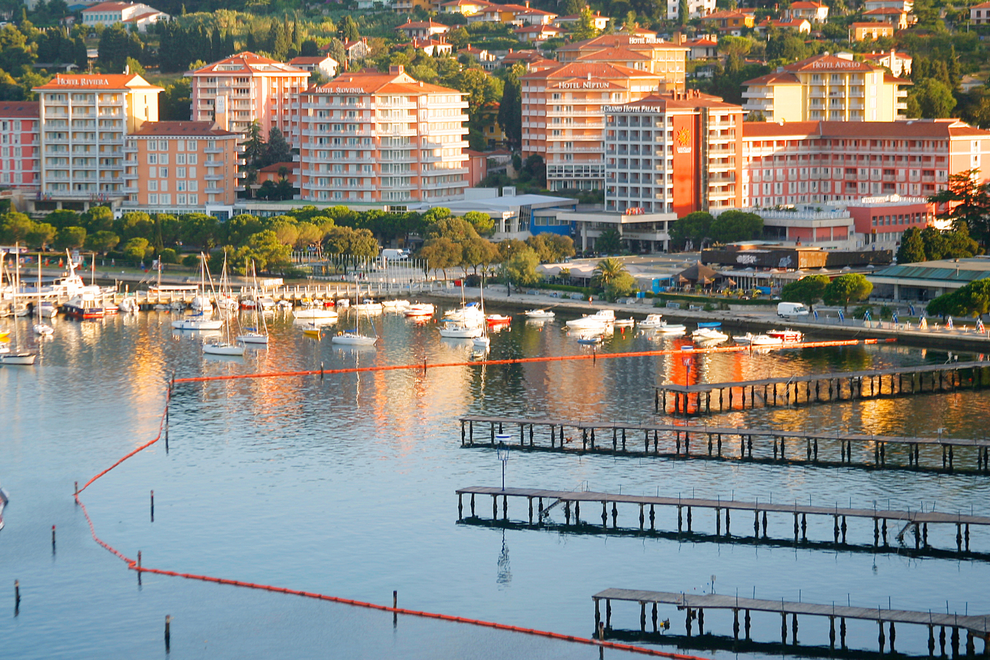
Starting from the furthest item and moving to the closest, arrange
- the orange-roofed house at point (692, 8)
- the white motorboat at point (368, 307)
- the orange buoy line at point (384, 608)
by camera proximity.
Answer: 1. the orange-roofed house at point (692, 8)
2. the white motorboat at point (368, 307)
3. the orange buoy line at point (384, 608)

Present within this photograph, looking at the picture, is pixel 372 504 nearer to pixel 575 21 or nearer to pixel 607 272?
pixel 607 272

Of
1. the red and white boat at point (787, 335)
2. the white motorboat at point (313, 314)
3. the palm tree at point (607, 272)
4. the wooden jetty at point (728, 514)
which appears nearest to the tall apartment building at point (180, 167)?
the white motorboat at point (313, 314)

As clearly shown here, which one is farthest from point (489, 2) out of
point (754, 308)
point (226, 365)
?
point (226, 365)

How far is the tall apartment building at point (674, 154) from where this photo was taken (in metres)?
127

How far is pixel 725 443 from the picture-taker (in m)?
70.9

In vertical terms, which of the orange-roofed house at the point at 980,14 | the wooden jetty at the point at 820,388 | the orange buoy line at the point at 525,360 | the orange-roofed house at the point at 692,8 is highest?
the orange-roofed house at the point at 692,8

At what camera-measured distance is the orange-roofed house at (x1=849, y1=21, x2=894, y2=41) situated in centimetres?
16825

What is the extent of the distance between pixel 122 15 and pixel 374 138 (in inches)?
2772

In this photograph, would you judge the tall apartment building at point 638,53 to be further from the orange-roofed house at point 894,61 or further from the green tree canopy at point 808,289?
the green tree canopy at point 808,289

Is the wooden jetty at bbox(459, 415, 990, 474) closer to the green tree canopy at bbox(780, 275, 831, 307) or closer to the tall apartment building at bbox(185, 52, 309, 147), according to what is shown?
the green tree canopy at bbox(780, 275, 831, 307)

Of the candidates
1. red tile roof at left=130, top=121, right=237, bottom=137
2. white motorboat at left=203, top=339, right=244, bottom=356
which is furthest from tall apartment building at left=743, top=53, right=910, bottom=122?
white motorboat at left=203, top=339, right=244, bottom=356

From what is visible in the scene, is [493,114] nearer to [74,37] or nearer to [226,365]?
[74,37]

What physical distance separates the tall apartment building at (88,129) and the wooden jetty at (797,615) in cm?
9966

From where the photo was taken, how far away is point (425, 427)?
73562mm
